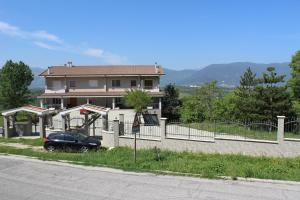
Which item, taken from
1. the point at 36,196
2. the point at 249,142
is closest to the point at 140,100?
the point at 249,142

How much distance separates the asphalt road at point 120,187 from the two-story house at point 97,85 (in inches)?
1054

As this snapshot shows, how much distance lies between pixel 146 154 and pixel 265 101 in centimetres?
1678

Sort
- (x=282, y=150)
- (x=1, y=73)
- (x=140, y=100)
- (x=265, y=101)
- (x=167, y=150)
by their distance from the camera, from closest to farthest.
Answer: (x=282, y=150) → (x=167, y=150) → (x=265, y=101) → (x=140, y=100) → (x=1, y=73)

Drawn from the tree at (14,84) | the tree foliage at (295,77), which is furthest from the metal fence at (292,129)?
the tree at (14,84)

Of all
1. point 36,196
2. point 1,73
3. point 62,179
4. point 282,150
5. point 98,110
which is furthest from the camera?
point 1,73

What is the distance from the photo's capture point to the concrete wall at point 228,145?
17844mm

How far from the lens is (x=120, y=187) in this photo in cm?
1300

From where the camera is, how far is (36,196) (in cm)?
1193

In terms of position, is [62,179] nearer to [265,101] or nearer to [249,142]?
[249,142]

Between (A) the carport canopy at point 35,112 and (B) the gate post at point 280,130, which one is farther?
(A) the carport canopy at point 35,112

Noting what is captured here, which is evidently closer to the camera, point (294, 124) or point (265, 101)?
point (294, 124)

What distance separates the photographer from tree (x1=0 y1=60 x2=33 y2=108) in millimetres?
48438

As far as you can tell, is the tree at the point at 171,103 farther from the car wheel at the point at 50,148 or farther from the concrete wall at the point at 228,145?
the car wheel at the point at 50,148

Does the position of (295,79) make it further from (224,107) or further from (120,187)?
(120,187)
